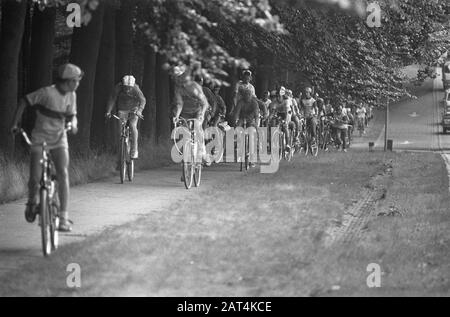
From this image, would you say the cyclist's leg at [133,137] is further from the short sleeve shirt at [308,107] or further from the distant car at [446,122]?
the distant car at [446,122]

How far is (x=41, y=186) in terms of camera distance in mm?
10719

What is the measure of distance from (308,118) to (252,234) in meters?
18.8

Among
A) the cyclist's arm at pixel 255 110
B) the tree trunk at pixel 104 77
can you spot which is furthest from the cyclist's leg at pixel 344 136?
the cyclist's arm at pixel 255 110

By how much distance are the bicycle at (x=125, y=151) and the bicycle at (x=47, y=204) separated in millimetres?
7317

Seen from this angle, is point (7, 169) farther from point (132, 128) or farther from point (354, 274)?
point (354, 274)

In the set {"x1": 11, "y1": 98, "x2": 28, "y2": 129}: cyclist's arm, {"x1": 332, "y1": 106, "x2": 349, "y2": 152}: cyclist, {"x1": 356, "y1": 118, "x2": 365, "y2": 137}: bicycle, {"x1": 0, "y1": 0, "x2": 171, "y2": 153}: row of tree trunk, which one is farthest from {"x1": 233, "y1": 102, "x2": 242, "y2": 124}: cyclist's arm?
{"x1": 356, "y1": 118, "x2": 365, "y2": 137}: bicycle

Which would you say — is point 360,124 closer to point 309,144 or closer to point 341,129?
point 341,129

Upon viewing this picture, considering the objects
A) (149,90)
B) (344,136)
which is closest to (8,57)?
(149,90)

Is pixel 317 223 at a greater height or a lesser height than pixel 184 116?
lesser

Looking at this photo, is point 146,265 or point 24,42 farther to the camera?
point 24,42

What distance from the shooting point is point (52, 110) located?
10953 mm

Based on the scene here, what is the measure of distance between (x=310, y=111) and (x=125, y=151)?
12.9m
